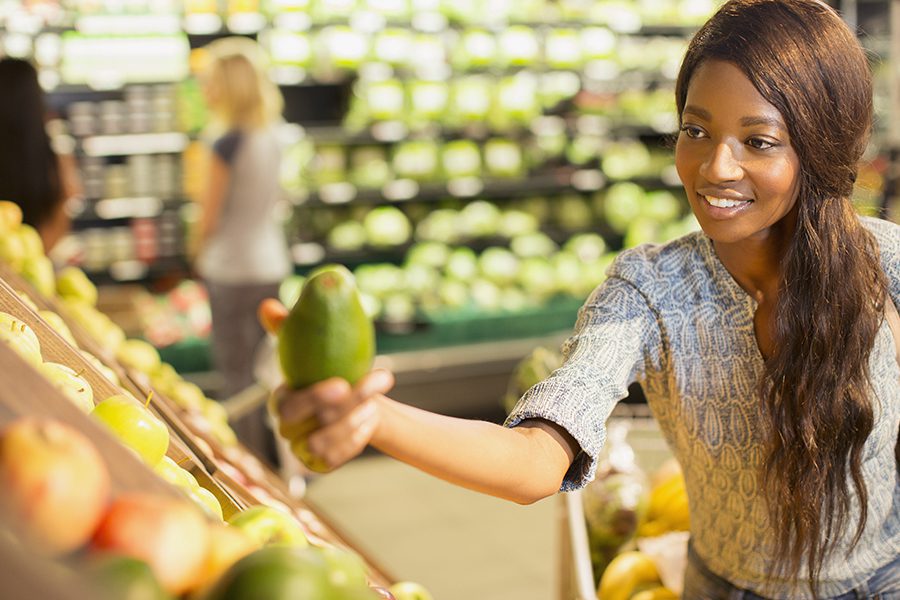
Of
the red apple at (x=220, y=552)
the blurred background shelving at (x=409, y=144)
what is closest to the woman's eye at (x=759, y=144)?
the red apple at (x=220, y=552)

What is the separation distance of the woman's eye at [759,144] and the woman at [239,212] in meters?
3.49

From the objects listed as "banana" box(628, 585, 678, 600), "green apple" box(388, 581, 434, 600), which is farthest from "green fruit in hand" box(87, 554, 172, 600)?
"banana" box(628, 585, 678, 600)

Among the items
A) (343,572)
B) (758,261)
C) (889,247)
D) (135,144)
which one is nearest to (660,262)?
(758,261)

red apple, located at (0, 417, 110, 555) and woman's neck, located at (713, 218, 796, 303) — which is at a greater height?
red apple, located at (0, 417, 110, 555)

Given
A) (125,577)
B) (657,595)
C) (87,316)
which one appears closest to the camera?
(125,577)

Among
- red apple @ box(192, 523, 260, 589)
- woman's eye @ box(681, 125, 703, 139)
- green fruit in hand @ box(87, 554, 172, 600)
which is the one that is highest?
woman's eye @ box(681, 125, 703, 139)

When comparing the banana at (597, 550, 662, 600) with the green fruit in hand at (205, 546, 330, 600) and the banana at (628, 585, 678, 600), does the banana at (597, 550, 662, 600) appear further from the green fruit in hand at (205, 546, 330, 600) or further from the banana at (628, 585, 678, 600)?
the green fruit in hand at (205, 546, 330, 600)

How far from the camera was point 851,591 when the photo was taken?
1.61 m

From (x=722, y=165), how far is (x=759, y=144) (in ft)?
0.22

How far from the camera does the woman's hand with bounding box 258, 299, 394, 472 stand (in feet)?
2.81

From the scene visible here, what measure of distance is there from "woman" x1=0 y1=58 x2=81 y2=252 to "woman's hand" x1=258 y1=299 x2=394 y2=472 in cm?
295

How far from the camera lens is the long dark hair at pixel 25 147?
3.47 m

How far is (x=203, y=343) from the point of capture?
555 cm

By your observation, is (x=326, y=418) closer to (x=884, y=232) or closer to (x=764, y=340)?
(x=764, y=340)
